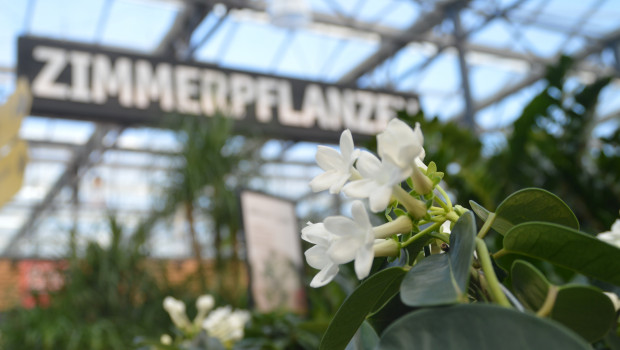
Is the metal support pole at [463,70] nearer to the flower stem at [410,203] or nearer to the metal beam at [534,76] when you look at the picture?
the metal beam at [534,76]

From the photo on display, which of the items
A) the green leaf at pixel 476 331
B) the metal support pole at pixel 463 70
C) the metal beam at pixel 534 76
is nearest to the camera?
the green leaf at pixel 476 331

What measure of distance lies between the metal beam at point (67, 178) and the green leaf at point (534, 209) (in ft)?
28.9

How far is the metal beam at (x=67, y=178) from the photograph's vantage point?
931 cm

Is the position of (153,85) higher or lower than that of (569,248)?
higher

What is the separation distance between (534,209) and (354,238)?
159 mm

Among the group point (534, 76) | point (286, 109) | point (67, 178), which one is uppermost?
point (534, 76)

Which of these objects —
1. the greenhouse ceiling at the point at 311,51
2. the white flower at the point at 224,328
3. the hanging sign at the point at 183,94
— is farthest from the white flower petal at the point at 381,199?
the greenhouse ceiling at the point at 311,51

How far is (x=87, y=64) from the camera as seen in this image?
3.83m

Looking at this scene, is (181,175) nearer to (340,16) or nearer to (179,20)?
(179,20)

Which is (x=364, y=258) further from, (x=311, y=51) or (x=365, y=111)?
(x=311, y=51)

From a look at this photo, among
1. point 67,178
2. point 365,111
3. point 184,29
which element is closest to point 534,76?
point 184,29

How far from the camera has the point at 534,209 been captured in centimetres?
46

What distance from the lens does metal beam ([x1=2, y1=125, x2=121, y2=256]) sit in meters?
9.31

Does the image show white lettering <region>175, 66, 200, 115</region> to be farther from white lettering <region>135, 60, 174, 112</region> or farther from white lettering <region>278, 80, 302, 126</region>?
white lettering <region>278, 80, 302, 126</region>
